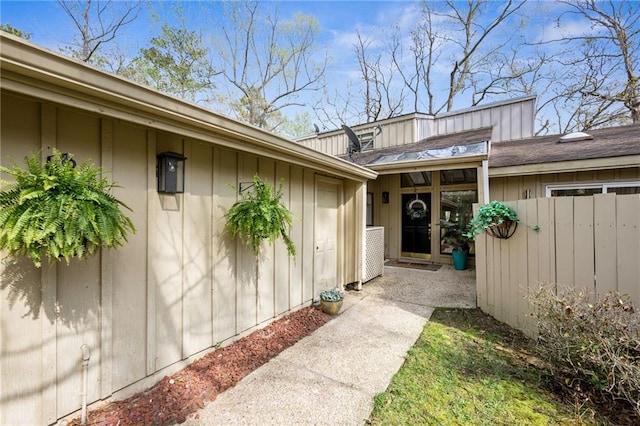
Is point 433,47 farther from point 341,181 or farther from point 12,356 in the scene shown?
point 12,356

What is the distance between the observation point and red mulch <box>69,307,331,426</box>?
2143 millimetres

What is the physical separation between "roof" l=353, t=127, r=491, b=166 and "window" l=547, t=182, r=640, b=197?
210 cm

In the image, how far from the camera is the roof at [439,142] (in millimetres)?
7844

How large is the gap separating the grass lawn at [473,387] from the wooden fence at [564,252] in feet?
1.99

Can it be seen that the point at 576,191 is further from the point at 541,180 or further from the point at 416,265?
the point at 416,265

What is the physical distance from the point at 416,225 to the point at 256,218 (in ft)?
22.7

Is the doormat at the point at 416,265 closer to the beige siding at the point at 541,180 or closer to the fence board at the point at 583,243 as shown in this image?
the beige siding at the point at 541,180

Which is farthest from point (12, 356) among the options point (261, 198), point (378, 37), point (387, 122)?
point (378, 37)

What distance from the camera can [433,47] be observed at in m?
15.2

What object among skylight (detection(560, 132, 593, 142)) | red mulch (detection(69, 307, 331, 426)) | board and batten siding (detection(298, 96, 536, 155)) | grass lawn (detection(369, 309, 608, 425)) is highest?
board and batten siding (detection(298, 96, 536, 155))

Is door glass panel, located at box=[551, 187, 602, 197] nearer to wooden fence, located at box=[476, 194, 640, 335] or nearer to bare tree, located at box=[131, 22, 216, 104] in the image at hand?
wooden fence, located at box=[476, 194, 640, 335]

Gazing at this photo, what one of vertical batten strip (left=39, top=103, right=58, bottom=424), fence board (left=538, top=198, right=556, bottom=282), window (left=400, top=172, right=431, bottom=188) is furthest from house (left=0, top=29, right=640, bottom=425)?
window (left=400, top=172, right=431, bottom=188)

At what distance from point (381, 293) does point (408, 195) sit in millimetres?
4425

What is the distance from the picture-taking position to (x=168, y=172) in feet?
8.25
